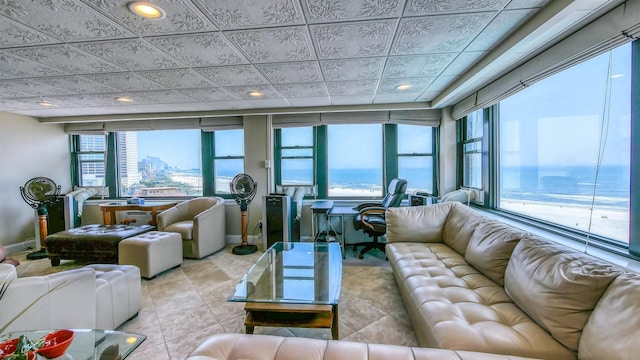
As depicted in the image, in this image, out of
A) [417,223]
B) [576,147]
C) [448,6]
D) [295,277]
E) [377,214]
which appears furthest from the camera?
[377,214]

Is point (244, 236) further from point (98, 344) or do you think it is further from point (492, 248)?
point (492, 248)

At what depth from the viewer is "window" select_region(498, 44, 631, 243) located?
1.67m

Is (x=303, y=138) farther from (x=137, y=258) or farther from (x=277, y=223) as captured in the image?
(x=137, y=258)

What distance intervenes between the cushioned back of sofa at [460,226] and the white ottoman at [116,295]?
291 centimetres

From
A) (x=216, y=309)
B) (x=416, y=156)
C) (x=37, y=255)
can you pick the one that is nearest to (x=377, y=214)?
(x=416, y=156)

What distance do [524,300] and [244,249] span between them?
345 centimetres

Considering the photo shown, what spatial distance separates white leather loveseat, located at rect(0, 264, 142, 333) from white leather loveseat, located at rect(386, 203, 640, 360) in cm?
199

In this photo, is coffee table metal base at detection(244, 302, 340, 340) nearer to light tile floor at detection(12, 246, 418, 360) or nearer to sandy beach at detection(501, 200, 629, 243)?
light tile floor at detection(12, 246, 418, 360)

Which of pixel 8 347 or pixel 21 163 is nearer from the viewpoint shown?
pixel 8 347

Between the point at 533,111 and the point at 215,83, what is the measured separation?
3.26 meters

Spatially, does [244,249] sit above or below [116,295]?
below

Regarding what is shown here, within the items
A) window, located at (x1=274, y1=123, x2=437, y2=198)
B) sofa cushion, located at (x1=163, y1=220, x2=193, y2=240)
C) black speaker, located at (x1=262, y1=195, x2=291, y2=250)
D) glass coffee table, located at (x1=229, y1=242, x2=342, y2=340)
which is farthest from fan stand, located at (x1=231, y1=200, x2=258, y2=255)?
glass coffee table, located at (x1=229, y1=242, x2=342, y2=340)

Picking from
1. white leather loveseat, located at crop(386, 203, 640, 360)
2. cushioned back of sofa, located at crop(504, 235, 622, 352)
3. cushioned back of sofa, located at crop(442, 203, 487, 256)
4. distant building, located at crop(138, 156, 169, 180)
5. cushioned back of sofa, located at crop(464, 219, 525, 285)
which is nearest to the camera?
white leather loveseat, located at crop(386, 203, 640, 360)

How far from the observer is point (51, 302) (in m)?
1.50
